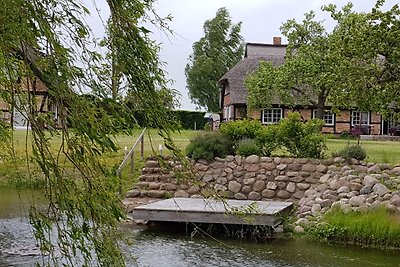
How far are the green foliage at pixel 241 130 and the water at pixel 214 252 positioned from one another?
13.7 feet

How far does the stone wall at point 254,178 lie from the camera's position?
1366 centimetres

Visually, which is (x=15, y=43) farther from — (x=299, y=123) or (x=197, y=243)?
(x=299, y=123)

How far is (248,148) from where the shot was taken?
14.5 meters

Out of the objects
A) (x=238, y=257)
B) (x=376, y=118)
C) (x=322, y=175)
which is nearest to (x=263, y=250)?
(x=238, y=257)

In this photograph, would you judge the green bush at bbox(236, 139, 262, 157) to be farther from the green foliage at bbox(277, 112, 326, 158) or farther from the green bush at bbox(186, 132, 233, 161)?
the green foliage at bbox(277, 112, 326, 158)

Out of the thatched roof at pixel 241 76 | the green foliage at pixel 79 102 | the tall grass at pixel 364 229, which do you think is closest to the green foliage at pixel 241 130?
the tall grass at pixel 364 229

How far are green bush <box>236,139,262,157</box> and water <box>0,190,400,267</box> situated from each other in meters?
3.70

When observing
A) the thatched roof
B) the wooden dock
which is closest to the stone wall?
the wooden dock

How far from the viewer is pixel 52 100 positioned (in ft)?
9.19

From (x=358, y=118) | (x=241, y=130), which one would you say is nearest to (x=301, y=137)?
(x=241, y=130)

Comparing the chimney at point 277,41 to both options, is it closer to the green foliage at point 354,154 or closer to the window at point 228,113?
the window at point 228,113

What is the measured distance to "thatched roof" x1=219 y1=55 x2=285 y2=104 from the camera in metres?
32.5

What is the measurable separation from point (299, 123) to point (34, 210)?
11476 millimetres

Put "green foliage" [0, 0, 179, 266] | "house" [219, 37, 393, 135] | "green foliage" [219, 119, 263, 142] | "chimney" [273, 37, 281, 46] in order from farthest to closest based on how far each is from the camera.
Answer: "chimney" [273, 37, 281, 46] → "house" [219, 37, 393, 135] → "green foliage" [219, 119, 263, 142] → "green foliage" [0, 0, 179, 266]
